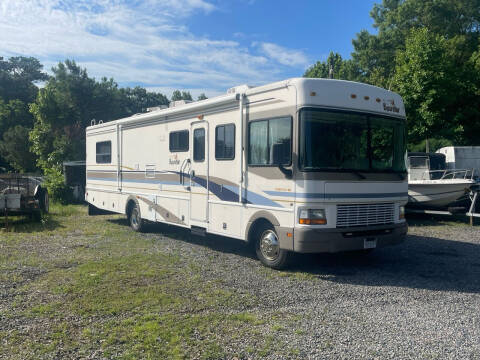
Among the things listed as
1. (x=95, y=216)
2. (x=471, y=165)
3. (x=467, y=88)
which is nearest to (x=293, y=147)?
(x=95, y=216)

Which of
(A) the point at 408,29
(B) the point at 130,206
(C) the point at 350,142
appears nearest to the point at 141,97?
(A) the point at 408,29

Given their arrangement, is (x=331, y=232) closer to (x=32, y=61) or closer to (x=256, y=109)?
(x=256, y=109)

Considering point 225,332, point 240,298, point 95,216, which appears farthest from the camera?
point 95,216

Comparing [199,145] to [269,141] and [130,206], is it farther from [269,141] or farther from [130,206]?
[130,206]

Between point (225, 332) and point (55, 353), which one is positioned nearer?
point (55, 353)

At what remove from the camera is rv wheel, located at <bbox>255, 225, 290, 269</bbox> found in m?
7.39

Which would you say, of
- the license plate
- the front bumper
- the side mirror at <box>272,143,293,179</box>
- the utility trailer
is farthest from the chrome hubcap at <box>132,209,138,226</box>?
the license plate

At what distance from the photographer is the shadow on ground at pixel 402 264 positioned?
22.9ft

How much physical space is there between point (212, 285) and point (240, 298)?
73 cm

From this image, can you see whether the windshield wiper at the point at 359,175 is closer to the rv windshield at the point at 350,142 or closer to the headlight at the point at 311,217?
the rv windshield at the point at 350,142

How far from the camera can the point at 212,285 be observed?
261 inches

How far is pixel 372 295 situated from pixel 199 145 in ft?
14.8

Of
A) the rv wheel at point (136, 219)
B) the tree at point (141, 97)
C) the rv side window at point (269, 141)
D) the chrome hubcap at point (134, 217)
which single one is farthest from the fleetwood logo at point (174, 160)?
the tree at point (141, 97)

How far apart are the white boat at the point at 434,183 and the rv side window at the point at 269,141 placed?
7819mm
